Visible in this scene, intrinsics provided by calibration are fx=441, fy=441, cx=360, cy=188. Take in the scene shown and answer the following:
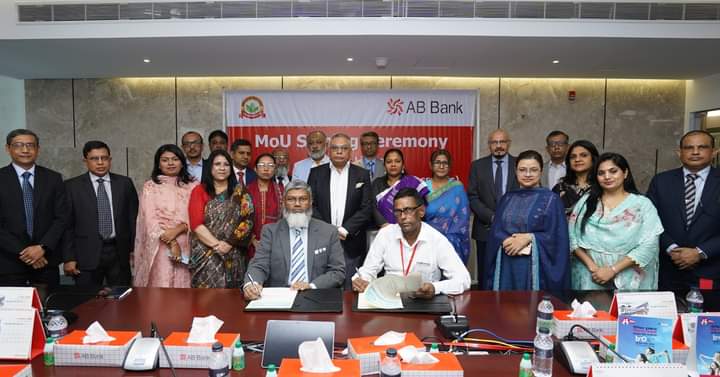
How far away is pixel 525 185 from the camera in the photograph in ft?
9.10

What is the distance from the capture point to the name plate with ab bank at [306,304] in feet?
6.33

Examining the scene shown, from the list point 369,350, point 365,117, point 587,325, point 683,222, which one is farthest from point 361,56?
point 369,350

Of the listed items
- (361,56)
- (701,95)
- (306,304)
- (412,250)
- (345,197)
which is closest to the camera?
(306,304)

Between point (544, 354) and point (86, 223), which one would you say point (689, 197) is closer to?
point (544, 354)

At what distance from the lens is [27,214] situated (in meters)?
3.07

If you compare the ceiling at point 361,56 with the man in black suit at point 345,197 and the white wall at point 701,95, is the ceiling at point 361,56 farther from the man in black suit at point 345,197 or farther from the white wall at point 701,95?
the man in black suit at point 345,197

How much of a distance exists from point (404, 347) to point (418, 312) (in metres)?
0.53

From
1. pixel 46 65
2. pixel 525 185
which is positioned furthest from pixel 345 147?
pixel 46 65

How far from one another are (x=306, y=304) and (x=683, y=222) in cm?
252

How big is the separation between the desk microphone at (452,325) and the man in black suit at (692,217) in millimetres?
1941

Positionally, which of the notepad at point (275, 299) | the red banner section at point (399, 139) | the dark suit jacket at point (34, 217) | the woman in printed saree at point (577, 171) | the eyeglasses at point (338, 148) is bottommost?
the notepad at point (275, 299)

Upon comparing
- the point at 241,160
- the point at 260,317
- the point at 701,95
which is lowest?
the point at 260,317

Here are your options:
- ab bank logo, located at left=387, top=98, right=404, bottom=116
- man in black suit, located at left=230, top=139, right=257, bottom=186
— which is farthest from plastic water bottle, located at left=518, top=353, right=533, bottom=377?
ab bank logo, located at left=387, top=98, right=404, bottom=116

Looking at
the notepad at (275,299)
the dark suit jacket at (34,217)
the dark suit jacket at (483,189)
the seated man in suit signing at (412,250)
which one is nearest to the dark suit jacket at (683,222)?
the dark suit jacket at (483,189)
